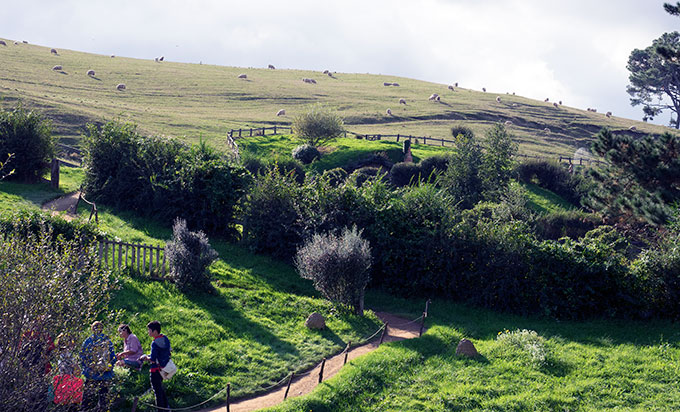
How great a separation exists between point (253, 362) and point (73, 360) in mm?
6465

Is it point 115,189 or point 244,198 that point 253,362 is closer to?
point 244,198

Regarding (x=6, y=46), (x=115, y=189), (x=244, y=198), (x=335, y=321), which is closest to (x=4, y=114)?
(x=115, y=189)

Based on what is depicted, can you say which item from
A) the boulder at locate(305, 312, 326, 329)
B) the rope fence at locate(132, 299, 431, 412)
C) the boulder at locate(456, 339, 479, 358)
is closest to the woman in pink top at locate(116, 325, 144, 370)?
the rope fence at locate(132, 299, 431, 412)

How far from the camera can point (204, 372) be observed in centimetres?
1429

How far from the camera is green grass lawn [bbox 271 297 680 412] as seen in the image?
1344cm

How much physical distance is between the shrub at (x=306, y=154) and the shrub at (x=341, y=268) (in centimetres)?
3133

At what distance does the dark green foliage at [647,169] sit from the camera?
28875mm

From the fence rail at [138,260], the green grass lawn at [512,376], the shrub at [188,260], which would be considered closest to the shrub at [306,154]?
the fence rail at [138,260]

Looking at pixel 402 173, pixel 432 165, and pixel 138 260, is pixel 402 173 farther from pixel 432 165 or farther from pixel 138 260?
pixel 138 260

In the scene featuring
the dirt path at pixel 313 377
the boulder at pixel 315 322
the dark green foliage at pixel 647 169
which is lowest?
the dirt path at pixel 313 377

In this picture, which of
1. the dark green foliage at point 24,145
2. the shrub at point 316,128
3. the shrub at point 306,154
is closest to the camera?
the dark green foliage at point 24,145

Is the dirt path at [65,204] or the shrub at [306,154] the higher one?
the shrub at [306,154]

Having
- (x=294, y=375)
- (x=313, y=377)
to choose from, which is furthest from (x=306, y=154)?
(x=313, y=377)

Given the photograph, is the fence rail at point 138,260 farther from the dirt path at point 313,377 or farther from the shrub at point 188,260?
the dirt path at point 313,377
